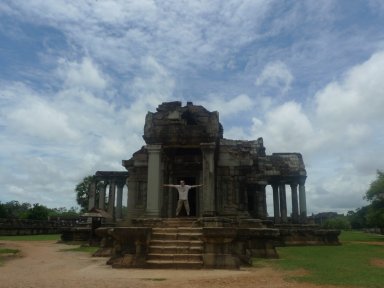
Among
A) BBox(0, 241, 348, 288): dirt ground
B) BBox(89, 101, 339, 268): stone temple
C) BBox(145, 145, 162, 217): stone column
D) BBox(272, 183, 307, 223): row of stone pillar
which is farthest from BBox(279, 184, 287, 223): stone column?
BBox(0, 241, 348, 288): dirt ground

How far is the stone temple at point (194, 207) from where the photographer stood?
11.3 metres

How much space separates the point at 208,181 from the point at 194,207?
5897 millimetres

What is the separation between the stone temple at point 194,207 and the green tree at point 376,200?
Result: 25.0 feet

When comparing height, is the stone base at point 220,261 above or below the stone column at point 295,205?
below

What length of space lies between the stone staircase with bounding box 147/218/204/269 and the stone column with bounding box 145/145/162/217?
A: 190cm

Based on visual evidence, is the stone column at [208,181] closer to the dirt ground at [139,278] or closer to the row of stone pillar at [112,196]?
the dirt ground at [139,278]

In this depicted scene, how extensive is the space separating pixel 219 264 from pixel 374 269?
4.61 metres

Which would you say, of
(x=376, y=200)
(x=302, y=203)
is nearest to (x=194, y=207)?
(x=302, y=203)

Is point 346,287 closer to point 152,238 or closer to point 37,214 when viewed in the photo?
point 152,238

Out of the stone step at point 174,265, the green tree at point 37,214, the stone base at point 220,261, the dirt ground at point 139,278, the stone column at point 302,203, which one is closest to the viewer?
the dirt ground at point 139,278

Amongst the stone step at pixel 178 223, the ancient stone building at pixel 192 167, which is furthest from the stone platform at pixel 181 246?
the ancient stone building at pixel 192 167

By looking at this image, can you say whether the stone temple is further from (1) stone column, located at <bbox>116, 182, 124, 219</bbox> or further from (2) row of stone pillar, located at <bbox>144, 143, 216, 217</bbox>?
(1) stone column, located at <bbox>116, 182, 124, 219</bbox>

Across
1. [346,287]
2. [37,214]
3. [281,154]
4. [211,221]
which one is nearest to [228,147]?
[211,221]

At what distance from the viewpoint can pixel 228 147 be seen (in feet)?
64.4
